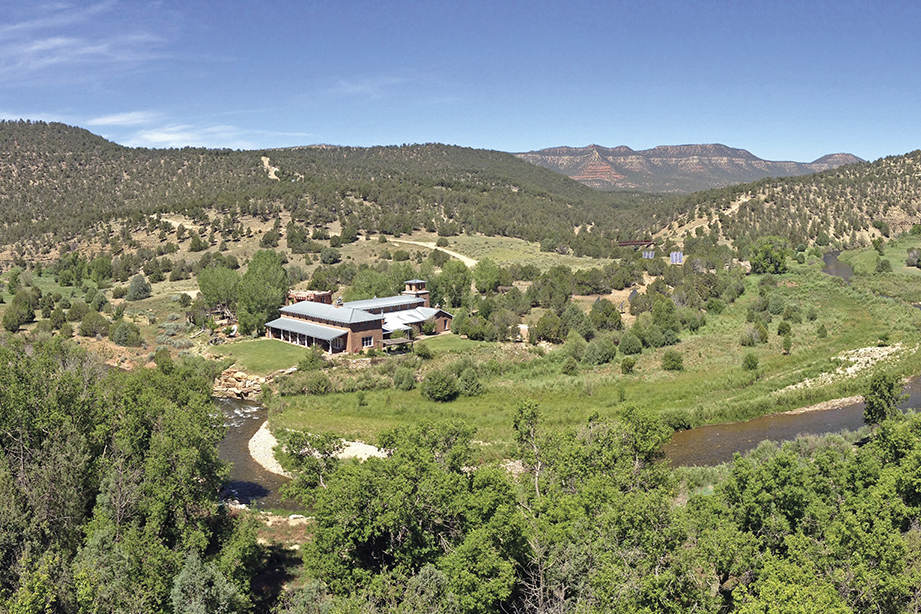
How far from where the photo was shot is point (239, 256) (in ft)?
302

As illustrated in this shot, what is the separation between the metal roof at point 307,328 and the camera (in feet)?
170

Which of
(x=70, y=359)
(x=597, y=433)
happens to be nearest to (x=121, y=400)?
(x=70, y=359)

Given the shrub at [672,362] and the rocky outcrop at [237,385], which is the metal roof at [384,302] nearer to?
the rocky outcrop at [237,385]

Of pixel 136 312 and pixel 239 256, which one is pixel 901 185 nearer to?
pixel 239 256

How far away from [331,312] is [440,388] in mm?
17542

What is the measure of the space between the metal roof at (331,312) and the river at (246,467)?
38.1ft

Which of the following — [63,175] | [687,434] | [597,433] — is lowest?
[687,434]

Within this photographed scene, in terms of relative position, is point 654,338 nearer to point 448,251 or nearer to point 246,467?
point 246,467

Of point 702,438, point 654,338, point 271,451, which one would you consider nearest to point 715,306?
point 654,338

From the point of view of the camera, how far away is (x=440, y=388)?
41.6 meters

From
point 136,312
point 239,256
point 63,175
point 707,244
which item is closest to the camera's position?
point 136,312

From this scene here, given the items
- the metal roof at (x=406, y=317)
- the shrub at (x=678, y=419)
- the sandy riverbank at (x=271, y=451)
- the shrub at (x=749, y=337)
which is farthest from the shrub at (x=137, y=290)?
the shrub at (x=749, y=337)

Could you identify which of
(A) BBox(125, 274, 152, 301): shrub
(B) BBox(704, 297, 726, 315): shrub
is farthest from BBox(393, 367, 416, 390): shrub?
(A) BBox(125, 274, 152, 301): shrub

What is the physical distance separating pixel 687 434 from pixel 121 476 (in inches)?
1138
